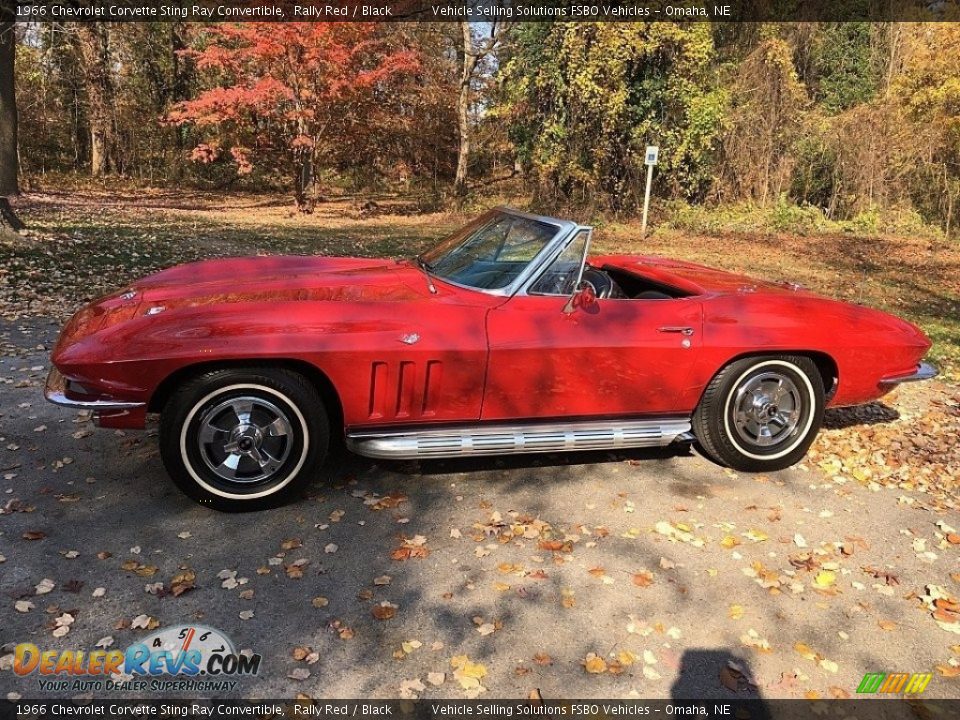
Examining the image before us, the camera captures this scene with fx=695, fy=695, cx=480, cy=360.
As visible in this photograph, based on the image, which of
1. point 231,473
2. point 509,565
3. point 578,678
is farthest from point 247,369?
point 578,678

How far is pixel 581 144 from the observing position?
67.2ft

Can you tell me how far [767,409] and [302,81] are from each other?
18.4 m

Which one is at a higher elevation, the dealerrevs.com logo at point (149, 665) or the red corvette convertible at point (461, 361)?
the red corvette convertible at point (461, 361)

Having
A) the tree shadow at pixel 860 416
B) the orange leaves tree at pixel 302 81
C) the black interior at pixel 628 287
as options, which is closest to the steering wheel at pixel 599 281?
the black interior at pixel 628 287

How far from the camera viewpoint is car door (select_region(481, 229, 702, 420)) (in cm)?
367

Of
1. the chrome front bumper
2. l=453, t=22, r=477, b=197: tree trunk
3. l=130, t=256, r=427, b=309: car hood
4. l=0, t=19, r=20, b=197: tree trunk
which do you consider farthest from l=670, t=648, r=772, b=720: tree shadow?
l=453, t=22, r=477, b=197: tree trunk

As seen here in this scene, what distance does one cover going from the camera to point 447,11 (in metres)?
24.2

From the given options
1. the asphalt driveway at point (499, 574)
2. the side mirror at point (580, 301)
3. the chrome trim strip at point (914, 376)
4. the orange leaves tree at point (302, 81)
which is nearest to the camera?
the asphalt driveway at point (499, 574)

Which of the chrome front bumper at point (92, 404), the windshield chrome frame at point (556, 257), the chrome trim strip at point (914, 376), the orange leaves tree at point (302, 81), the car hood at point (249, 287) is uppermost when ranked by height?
the orange leaves tree at point (302, 81)

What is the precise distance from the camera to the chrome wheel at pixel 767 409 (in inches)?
164

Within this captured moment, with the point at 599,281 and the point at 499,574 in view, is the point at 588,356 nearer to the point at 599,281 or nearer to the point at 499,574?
the point at 599,281

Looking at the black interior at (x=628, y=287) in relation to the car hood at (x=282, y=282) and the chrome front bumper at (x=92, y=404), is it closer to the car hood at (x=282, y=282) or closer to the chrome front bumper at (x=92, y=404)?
the car hood at (x=282, y=282)

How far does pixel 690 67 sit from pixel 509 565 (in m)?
19.3

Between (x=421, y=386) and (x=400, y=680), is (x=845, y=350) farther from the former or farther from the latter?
(x=400, y=680)
